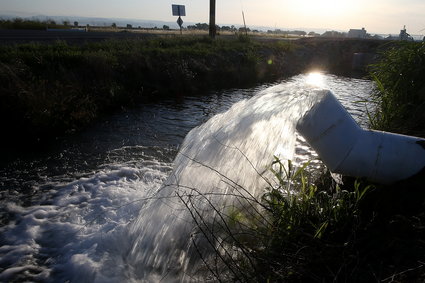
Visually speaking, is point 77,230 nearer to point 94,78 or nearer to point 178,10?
point 94,78

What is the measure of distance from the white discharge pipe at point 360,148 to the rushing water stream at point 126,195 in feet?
1.72

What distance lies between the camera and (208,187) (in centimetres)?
405

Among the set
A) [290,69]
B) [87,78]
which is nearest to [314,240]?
[87,78]

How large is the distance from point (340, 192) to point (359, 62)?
24.3 metres

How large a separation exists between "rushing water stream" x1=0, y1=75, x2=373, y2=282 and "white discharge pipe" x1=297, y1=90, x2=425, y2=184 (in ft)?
1.72

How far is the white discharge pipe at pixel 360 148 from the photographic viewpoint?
3.37 meters

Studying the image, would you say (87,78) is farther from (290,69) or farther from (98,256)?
(290,69)

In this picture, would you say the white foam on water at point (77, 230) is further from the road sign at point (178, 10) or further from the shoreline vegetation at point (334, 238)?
the road sign at point (178, 10)

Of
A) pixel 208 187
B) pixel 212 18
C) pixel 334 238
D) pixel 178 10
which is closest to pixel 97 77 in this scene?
pixel 208 187

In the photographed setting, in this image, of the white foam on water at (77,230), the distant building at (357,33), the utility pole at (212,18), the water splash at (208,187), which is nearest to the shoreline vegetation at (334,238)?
the water splash at (208,187)

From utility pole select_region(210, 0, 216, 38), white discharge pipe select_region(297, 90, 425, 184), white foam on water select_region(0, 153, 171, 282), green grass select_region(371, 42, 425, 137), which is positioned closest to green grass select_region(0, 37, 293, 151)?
white foam on water select_region(0, 153, 171, 282)

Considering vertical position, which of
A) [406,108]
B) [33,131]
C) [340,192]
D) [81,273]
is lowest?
[81,273]

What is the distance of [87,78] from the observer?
10234 millimetres

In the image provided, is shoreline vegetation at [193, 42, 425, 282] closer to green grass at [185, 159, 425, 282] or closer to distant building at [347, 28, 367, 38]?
green grass at [185, 159, 425, 282]
